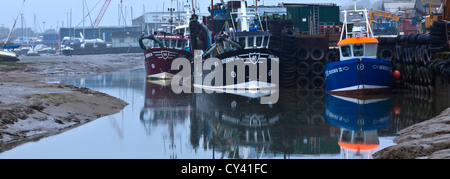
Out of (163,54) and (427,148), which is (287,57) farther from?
(427,148)

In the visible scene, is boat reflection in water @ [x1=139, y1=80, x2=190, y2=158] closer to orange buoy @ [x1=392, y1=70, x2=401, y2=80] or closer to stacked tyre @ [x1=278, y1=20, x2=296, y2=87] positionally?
stacked tyre @ [x1=278, y1=20, x2=296, y2=87]

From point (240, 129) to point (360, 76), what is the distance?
12.5m

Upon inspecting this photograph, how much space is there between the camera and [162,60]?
157ft

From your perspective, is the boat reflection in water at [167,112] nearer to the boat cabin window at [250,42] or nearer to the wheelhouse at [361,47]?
the boat cabin window at [250,42]

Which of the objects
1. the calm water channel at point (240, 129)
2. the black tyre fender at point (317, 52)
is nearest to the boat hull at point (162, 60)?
the black tyre fender at point (317, 52)

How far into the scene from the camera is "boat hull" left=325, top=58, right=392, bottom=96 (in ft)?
101

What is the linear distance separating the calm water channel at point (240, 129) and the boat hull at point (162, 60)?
1624 cm

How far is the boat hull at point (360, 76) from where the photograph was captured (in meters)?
30.6

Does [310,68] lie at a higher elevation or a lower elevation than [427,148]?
higher

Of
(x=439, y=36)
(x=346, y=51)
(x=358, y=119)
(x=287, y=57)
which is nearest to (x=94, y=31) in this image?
(x=287, y=57)

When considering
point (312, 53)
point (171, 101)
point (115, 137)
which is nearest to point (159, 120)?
Result: point (115, 137)

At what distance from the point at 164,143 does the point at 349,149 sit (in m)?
4.93

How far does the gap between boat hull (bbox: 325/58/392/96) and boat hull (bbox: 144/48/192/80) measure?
17844 mm

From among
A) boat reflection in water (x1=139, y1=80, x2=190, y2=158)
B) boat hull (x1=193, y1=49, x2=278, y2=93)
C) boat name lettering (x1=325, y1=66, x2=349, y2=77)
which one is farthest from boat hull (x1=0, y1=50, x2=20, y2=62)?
boat name lettering (x1=325, y1=66, x2=349, y2=77)
